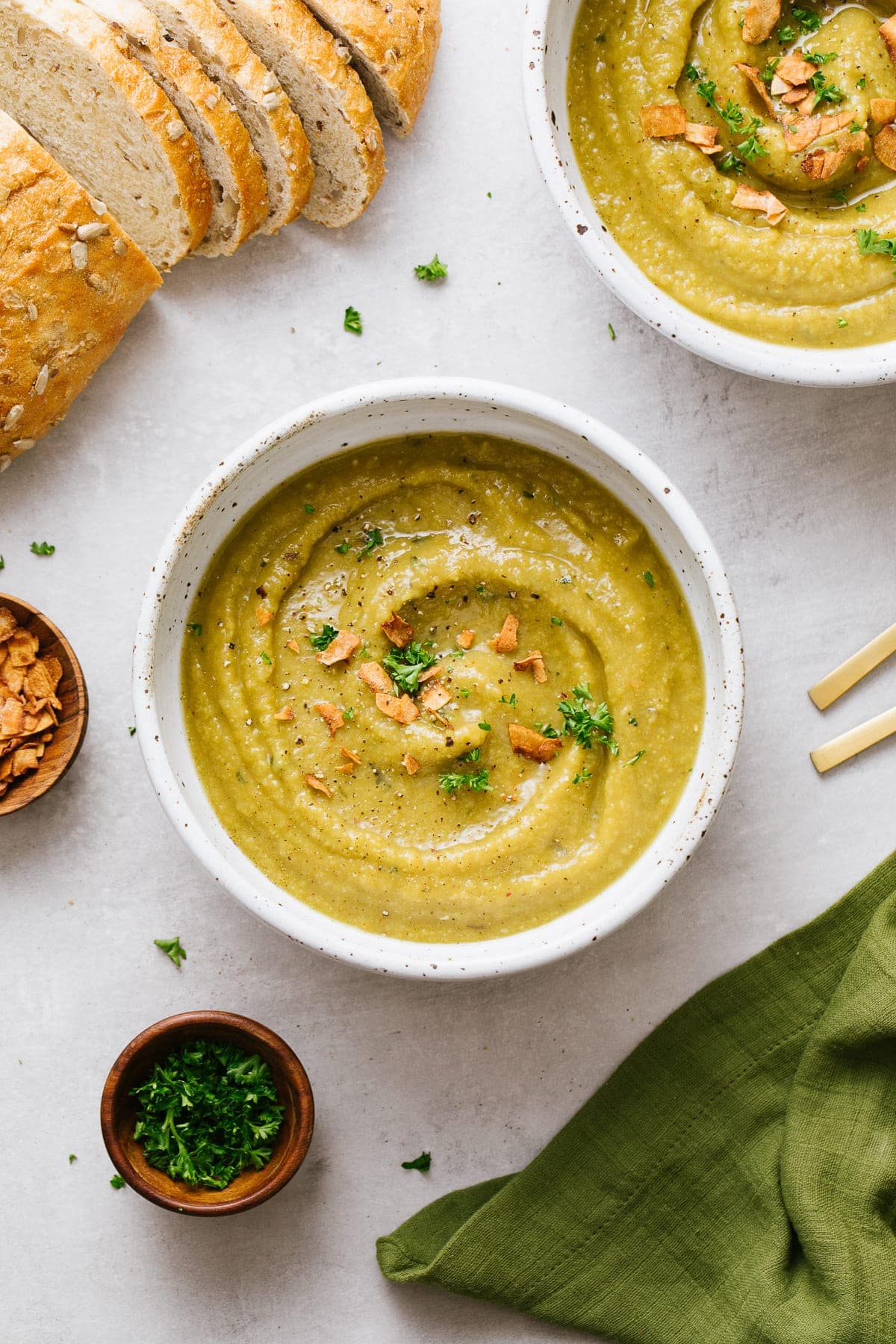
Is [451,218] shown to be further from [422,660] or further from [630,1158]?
[630,1158]

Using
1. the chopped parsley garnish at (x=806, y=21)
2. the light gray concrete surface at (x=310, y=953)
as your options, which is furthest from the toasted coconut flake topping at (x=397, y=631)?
the chopped parsley garnish at (x=806, y=21)

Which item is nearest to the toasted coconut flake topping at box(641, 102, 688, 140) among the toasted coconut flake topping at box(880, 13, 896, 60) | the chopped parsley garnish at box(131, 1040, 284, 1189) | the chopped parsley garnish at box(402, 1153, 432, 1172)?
the toasted coconut flake topping at box(880, 13, 896, 60)

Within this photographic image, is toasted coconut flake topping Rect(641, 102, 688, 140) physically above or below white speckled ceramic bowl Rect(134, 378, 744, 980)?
above

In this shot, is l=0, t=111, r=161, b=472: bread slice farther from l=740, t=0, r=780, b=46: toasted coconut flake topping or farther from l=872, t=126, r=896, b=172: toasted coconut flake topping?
l=872, t=126, r=896, b=172: toasted coconut flake topping

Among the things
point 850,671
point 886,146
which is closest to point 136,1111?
point 850,671

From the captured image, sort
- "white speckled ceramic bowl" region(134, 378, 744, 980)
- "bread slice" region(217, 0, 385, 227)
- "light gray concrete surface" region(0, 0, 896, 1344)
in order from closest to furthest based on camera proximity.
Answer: "white speckled ceramic bowl" region(134, 378, 744, 980) < "bread slice" region(217, 0, 385, 227) < "light gray concrete surface" region(0, 0, 896, 1344)

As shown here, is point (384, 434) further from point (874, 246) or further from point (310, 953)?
point (310, 953)

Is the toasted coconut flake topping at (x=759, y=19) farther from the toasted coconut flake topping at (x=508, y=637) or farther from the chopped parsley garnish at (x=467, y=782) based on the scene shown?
the chopped parsley garnish at (x=467, y=782)

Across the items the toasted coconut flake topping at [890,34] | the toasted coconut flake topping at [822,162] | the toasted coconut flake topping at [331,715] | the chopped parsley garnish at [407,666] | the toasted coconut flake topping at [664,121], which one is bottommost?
the toasted coconut flake topping at [331,715]
